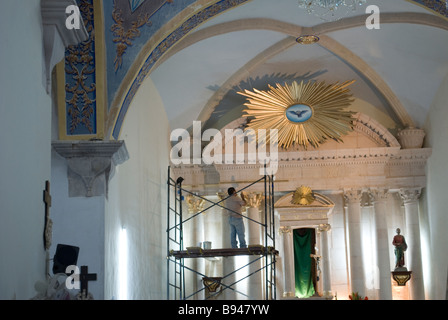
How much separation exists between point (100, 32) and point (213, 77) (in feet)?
17.4

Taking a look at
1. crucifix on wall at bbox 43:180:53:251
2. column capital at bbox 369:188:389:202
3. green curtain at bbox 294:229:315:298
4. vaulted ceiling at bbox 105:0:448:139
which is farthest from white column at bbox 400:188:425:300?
crucifix on wall at bbox 43:180:53:251

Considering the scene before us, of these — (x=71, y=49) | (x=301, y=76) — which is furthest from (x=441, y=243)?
(x=71, y=49)

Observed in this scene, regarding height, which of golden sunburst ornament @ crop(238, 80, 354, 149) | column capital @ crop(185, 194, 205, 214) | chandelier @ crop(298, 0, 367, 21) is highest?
chandelier @ crop(298, 0, 367, 21)

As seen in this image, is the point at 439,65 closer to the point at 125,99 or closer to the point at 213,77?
the point at 213,77

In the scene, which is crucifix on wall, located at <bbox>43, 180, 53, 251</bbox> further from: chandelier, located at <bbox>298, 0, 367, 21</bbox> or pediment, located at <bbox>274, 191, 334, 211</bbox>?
pediment, located at <bbox>274, 191, 334, 211</bbox>

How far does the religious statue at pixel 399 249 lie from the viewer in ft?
49.1

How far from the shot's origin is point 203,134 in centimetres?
1556

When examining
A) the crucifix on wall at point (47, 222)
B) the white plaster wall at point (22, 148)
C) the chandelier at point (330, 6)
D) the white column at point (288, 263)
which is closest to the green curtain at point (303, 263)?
the white column at point (288, 263)

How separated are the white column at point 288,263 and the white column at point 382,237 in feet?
5.57

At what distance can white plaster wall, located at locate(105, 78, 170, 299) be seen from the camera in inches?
392

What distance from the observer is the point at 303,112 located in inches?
586

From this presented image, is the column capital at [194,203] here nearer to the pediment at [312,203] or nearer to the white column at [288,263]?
the pediment at [312,203]

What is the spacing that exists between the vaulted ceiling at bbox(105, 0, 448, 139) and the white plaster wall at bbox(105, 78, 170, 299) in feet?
2.49

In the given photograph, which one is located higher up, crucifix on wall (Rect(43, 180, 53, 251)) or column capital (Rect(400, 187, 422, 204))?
column capital (Rect(400, 187, 422, 204))
